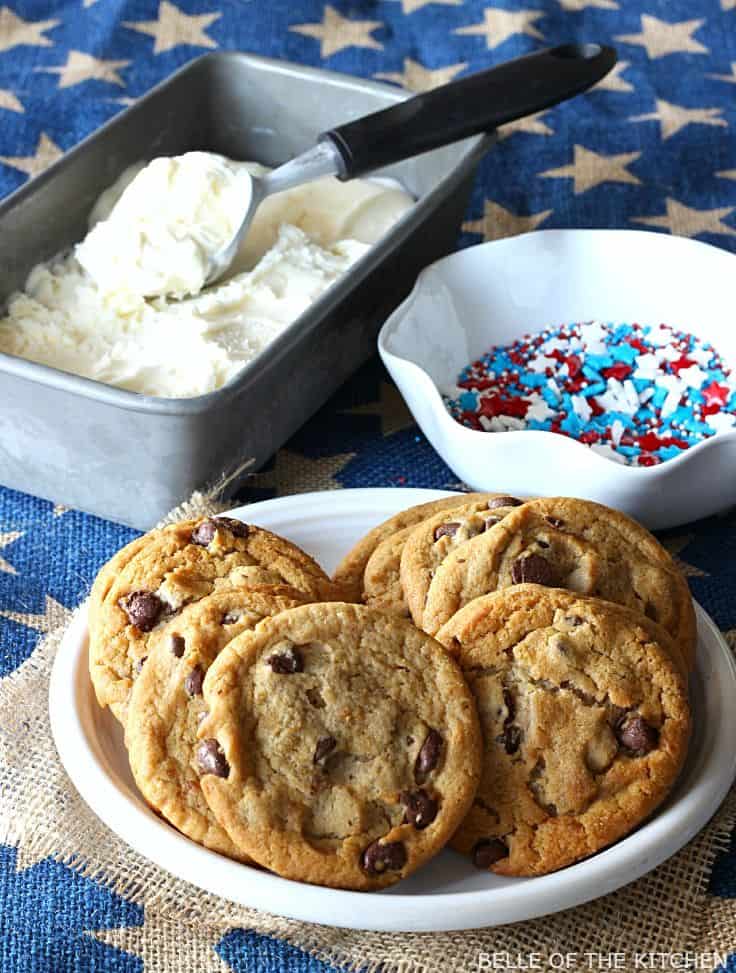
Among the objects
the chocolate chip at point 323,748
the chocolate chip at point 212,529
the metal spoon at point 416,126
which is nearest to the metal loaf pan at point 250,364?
the metal spoon at point 416,126

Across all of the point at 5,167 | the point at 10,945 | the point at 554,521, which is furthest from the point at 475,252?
the point at 10,945

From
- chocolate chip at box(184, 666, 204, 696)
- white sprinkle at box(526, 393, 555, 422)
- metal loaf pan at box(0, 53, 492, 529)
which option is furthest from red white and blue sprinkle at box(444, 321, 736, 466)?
chocolate chip at box(184, 666, 204, 696)

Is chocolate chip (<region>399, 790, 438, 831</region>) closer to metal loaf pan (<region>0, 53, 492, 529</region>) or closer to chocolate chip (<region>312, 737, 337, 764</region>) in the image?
chocolate chip (<region>312, 737, 337, 764</region>)

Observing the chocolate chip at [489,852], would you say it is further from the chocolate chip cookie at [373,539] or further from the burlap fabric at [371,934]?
the chocolate chip cookie at [373,539]

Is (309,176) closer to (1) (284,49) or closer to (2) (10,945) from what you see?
(1) (284,49)

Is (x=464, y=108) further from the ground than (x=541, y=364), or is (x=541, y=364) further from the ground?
(x=464, y=108)

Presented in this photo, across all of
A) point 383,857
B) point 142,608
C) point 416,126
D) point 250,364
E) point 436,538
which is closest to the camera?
point 383,857

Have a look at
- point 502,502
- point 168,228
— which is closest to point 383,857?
point 502,502

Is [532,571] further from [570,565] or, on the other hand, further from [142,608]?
[142,608]
